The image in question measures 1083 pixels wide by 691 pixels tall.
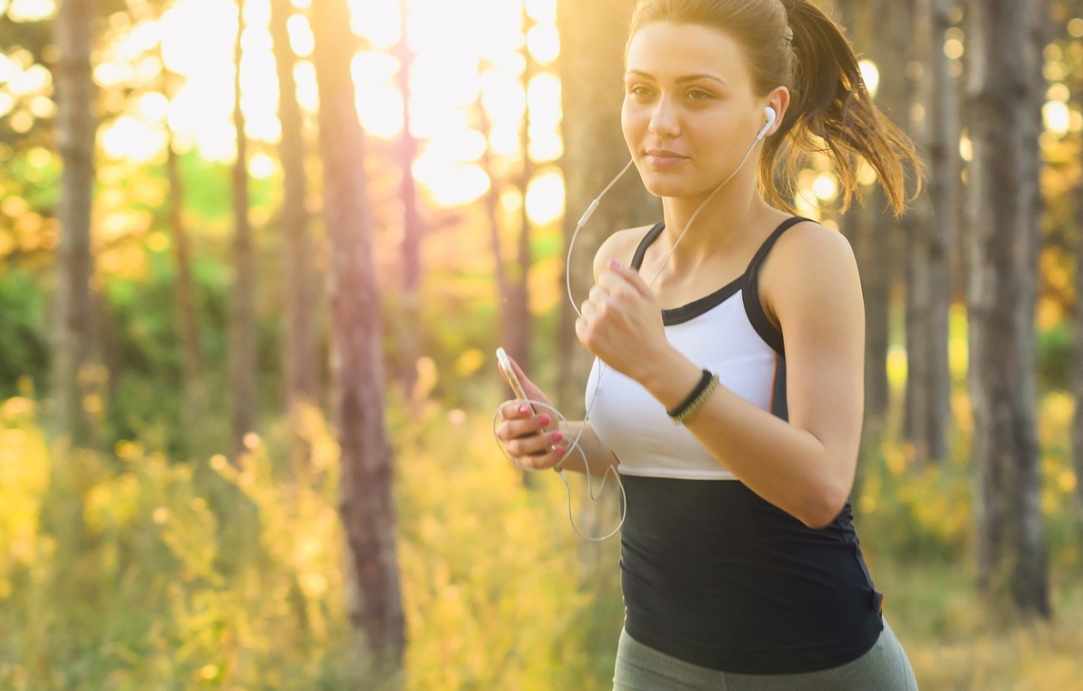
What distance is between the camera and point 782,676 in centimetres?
188

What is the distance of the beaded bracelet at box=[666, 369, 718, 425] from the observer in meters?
1.63

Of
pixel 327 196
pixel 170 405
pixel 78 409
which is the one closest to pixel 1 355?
pixel 170 405

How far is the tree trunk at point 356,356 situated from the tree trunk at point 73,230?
473 centimetres

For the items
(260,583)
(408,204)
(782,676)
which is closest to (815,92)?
(782,676)

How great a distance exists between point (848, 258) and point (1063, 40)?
48.7 ft

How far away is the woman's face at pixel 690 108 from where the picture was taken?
6.27 feet

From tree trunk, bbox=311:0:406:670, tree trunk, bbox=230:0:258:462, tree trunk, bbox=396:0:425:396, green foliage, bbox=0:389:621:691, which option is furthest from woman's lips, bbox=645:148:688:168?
tree trunk, bbox=396:0:425:396

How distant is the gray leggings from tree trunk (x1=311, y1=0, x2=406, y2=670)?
3.25 m

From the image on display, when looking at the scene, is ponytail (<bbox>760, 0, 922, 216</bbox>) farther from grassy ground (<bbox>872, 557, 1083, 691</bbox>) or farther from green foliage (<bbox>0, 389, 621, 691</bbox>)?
grassy ground (<bbox>872, 557, 1083, 691</bbox>)

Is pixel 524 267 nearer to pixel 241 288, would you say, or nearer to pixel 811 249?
pixel 241 288

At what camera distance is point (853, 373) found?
1.75m

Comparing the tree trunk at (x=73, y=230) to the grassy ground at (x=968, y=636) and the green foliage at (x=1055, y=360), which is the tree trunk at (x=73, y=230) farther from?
the green foliage at (x=1055, y=360)

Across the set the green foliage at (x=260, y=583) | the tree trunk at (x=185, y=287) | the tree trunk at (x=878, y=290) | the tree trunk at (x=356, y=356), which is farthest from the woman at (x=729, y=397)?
the tree trunk at (x=185, y=287)

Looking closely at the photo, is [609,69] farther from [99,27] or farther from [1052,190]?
[1052,190]
